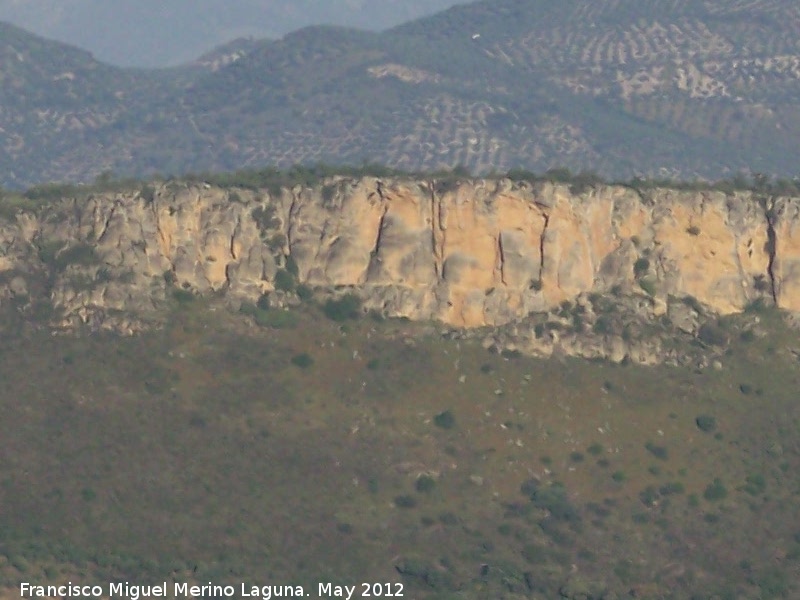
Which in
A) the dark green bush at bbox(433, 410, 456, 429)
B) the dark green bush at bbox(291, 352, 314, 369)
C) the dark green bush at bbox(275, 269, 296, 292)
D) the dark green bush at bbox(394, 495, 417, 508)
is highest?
the dark green bush at bbox(275, 269, 296, 292)

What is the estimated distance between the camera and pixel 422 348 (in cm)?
10919

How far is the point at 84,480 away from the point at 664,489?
22633mm

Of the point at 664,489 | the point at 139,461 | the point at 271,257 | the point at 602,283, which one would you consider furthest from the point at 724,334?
the point at 139,461

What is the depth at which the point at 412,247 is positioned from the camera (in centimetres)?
11250

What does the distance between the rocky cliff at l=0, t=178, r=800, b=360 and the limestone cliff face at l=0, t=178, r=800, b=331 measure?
0.06 metres

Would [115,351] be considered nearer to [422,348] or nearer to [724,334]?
[422,348]

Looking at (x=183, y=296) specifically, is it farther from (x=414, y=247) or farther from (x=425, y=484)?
(x=425, y=484)

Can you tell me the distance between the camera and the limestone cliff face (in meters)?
111

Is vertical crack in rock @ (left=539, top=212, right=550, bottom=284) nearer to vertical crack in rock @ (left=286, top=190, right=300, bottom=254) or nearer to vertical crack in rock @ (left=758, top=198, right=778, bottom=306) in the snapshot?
vertical crack in rock @ (left=758, top=198, right=778, bottom=306)

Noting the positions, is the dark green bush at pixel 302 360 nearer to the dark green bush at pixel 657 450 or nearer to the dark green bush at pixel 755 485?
the dark green bush at pixel 657 450

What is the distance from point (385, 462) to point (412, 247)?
46.3 ft

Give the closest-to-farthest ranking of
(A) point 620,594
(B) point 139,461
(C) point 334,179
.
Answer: (A) point 620,594
(B) point 139,461
(C) point 334,179

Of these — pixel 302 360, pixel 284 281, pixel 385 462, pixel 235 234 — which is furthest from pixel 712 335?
pixel 235 234

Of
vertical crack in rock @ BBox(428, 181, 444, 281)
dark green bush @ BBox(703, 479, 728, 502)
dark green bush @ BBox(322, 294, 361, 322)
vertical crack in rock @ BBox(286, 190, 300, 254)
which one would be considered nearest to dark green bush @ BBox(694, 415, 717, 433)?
dark green bush @ BBox(703, 479, 728, 502)
